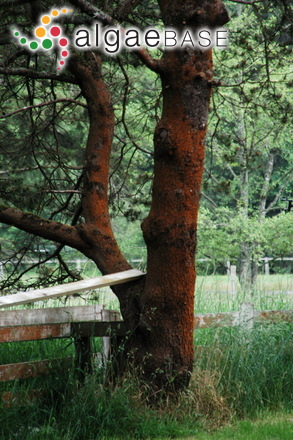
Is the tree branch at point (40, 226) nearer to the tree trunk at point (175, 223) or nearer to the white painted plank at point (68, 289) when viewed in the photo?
the white painted plank at point (68, 289)

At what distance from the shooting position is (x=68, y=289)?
4.34 m

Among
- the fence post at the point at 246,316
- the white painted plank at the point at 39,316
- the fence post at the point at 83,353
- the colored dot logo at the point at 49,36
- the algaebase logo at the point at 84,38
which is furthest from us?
the fence post at the point at 246,316

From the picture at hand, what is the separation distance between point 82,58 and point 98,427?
11.2 feet

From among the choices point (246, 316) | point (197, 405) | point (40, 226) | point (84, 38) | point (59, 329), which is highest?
point (84, 38)

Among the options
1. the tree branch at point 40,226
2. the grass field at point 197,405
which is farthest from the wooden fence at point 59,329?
the tree branch at point 40,226

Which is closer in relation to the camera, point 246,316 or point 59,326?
point 59,326

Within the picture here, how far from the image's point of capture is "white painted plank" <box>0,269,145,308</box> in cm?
395

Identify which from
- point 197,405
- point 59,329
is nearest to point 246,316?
point 197,405

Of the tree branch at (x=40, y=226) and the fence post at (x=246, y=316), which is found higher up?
the tree branch at (x=40, y=226)

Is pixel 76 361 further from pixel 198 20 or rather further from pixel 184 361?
pixel 198 20

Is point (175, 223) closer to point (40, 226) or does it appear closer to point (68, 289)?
point (68, 289)

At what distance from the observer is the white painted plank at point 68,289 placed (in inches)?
155

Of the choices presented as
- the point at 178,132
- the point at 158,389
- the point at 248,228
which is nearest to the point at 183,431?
the point at 158,389

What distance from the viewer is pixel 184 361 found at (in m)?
4.46
